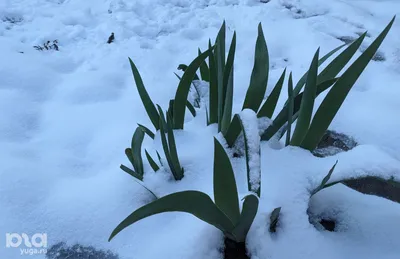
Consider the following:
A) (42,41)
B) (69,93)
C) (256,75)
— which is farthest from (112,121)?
(42,41)

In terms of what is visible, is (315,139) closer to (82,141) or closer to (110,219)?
(110,219)

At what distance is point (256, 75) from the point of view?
111 cm

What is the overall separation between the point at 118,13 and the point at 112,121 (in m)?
1.02

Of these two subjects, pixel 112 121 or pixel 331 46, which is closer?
pixel 112 121

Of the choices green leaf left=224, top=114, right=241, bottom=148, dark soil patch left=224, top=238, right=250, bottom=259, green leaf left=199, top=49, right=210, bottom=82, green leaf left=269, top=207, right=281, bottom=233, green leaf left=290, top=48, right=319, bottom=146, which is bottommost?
dark soil patch left=224, top=238, right=250, bottom=259

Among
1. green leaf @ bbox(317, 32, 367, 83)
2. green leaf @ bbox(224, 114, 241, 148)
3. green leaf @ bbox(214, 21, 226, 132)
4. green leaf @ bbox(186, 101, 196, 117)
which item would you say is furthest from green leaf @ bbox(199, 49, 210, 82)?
green leaf @ bbox(317, 32, 367, 83)

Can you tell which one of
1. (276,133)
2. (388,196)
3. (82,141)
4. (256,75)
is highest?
(256,75)

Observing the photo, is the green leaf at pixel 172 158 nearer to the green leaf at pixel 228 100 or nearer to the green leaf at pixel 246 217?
the green leaf at pixel 228 100

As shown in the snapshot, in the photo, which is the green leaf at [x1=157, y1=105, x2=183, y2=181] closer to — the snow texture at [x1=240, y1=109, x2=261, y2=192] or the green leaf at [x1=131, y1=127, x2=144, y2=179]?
the green leaf at [x1=131, y1=127, x2=144, y2=179]

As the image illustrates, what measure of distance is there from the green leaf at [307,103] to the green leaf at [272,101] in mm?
139

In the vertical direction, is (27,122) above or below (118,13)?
below

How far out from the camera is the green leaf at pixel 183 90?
108 cm

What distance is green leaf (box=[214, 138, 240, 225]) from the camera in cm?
75

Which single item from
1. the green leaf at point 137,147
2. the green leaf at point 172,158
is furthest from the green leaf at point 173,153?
the green leaf at point 137,147
